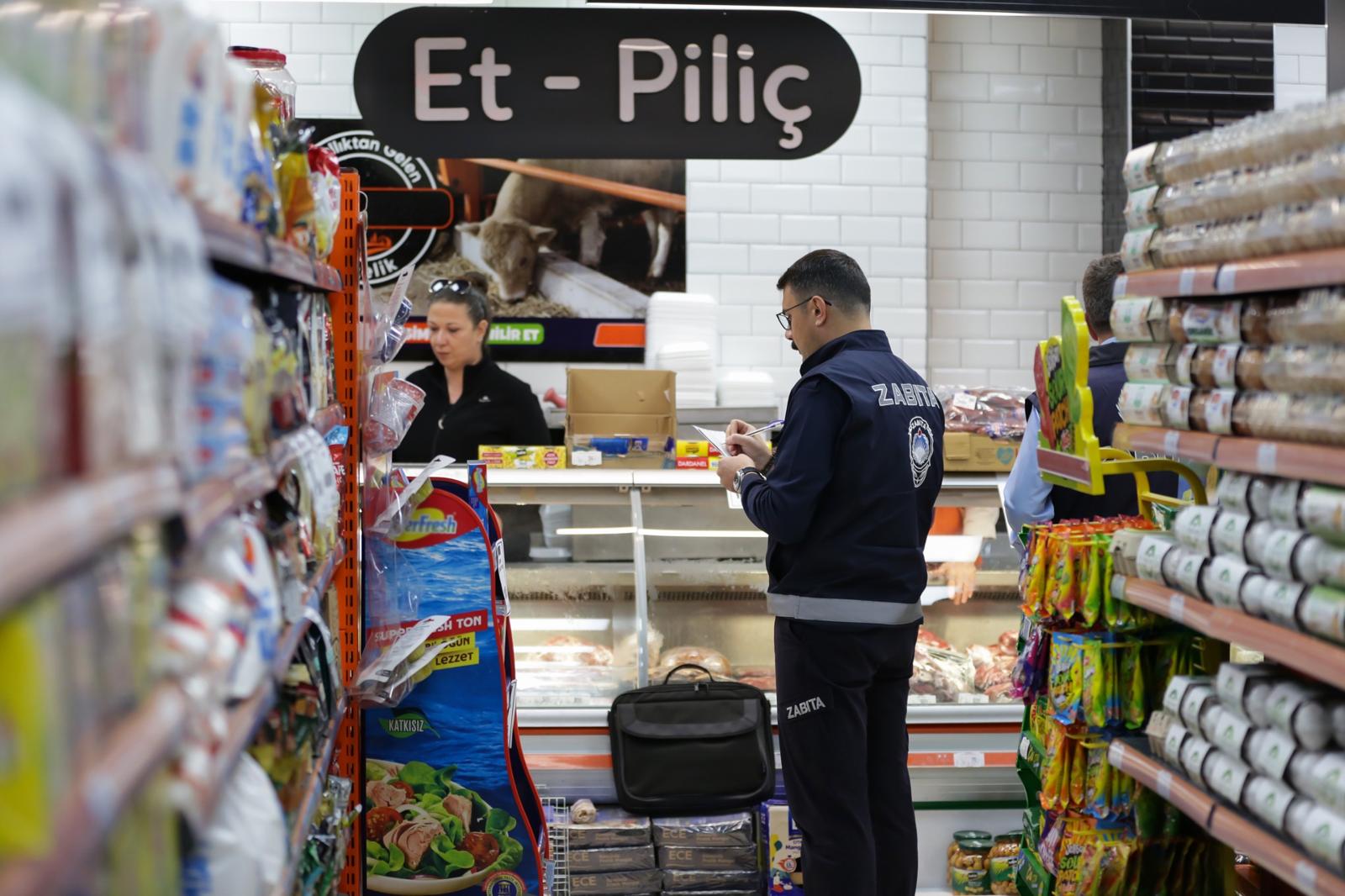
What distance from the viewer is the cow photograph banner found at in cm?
688

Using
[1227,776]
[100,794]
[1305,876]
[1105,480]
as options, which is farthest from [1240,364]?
[100,794]

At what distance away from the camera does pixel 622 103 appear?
3691mm

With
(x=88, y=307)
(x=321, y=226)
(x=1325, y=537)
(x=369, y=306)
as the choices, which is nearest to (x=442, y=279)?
(x=369, y=306)

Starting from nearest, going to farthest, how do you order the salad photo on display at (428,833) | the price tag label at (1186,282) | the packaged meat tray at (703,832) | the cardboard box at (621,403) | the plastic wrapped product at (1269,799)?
the plastic wrapped product at (1269,799) < the price tag label at (1186,282) < the salad photo on display at (428,833) < the packaged meat tray at (703,832) < the cardboard box at (621,403)

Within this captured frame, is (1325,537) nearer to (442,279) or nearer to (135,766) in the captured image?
A: (135,766)

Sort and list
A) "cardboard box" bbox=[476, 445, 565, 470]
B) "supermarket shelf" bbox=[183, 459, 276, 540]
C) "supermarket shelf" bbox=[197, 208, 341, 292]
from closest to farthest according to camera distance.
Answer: "supermarket shelf" bbox=[183, 459, 276, 540]
"supermarket shelf" bbox=[197, 208, 341, 292]
"cardboard box" bbox=[476, 445, 565, 470]

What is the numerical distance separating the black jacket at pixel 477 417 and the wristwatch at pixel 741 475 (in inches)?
76.3

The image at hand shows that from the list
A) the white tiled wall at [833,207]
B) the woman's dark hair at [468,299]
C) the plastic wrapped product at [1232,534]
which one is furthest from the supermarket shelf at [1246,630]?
the white tiled wall at [833,207]

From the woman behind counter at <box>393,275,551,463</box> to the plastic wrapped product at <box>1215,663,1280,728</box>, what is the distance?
360 centimetres

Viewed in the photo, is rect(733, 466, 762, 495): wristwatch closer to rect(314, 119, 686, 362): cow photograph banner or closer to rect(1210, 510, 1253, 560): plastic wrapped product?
rect(1210, 510, 1253, 560): plastic wrapped product

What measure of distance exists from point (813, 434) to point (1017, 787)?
1669 millimetres

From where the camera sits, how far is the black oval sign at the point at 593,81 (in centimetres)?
368

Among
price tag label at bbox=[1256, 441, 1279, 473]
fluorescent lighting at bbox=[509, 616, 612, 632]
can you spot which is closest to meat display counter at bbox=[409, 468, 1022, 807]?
fluorescent lighting at bbox=[509, 616, 612, 632]

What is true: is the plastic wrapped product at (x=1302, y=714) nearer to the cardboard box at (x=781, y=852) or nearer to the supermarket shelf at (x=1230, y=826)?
the supermarket shelf at (x=1230, y=826)
